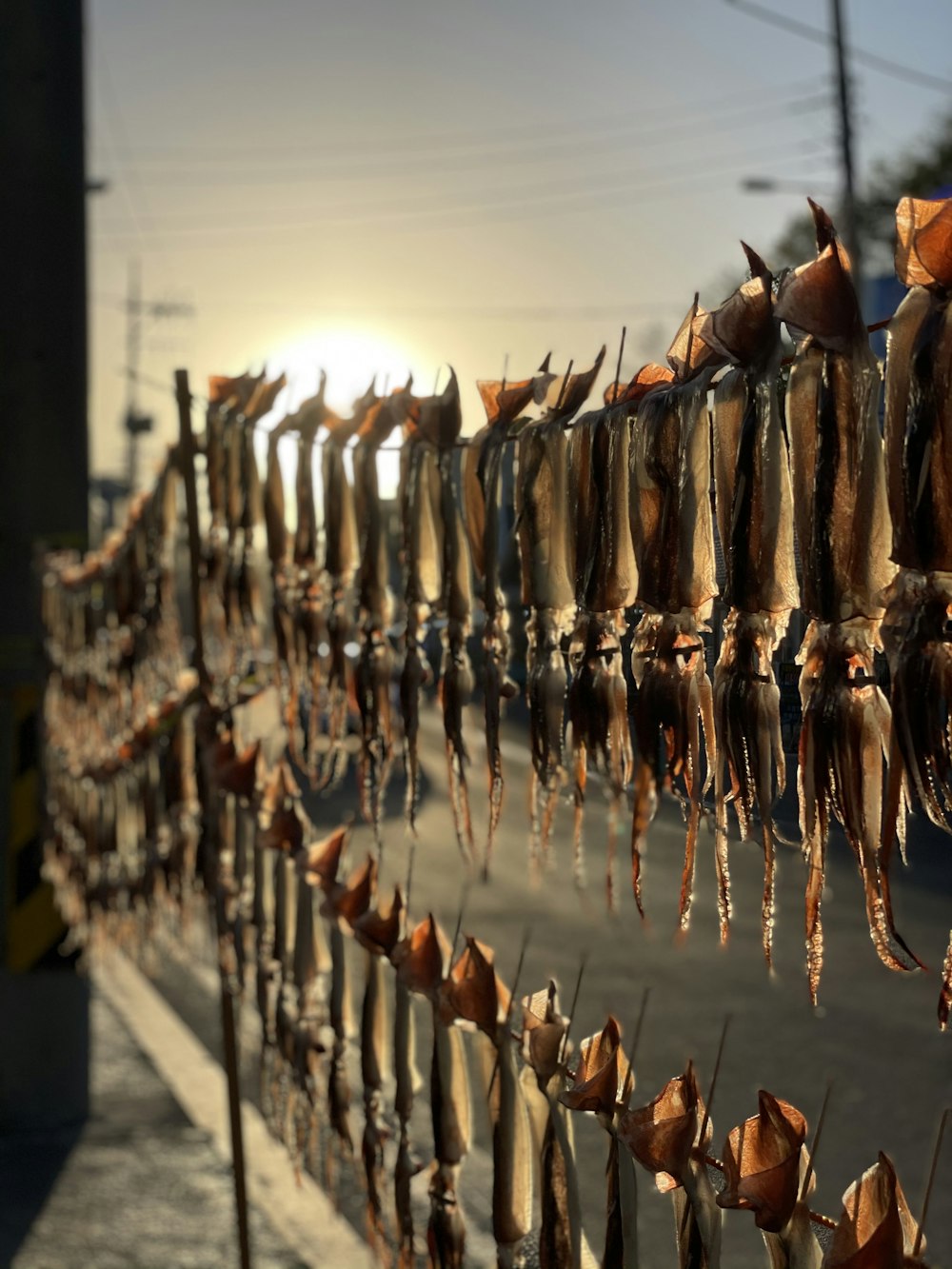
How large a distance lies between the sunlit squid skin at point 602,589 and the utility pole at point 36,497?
3.94 meters

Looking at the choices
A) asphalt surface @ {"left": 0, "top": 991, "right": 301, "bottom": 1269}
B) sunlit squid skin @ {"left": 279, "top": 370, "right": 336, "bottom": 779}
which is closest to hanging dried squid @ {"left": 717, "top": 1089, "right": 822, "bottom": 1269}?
sunlit squid skin @ {"left": 279, "top": 370, "right": 336, "bottom": 779}

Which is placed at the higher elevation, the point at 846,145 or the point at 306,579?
the point at 846,145

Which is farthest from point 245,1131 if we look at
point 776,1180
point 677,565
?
point 677,565

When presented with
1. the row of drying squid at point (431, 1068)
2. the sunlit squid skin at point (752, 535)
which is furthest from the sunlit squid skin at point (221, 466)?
the sunlit squid skin at point (752, 535)

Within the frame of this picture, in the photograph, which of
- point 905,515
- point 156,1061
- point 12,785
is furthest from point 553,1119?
point 156,1061

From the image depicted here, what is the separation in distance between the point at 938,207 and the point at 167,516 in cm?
254

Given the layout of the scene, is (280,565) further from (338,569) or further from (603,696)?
(603,696)

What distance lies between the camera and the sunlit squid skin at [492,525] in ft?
5.35

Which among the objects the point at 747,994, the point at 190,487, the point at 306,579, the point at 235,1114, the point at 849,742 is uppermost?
the point at 190,487

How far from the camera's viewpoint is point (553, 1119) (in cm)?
172

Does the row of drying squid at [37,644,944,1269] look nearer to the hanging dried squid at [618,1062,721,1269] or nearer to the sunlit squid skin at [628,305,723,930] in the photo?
the hanging dried squid at [618,1062,721,1269]

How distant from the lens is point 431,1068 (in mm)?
1977

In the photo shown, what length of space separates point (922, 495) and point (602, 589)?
16.6 inches

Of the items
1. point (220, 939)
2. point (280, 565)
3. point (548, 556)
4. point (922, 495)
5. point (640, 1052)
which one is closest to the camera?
point (922, 495)
